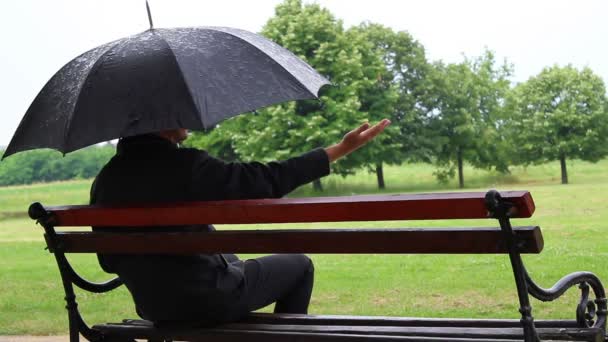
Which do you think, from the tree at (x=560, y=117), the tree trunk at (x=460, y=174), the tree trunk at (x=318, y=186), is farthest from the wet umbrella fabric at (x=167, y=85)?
the tree at (x=560, y=117)

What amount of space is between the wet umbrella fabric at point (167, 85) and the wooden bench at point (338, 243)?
0.31 meters

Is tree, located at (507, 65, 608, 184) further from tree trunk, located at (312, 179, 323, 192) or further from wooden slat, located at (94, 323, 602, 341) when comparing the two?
wooden slat, located at (94, 323, 602, 341)

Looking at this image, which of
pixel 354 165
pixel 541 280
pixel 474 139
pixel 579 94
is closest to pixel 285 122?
pixel 354 165

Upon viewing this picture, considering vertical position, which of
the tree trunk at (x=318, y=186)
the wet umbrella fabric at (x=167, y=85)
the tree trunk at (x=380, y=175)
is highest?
the wet umbrella fabric at (x=167, y=85)

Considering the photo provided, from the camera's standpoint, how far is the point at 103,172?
386 cm

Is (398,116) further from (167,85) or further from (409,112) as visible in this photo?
(167,85)

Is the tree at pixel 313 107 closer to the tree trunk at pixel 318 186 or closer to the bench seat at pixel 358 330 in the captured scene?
the tree trunk at pixel 318 186

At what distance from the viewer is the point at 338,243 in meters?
3.22

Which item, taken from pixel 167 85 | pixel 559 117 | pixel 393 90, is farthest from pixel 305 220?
pixel 559 117

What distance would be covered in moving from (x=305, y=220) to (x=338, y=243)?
0.14 meters

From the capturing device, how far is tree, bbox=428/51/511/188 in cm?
6544

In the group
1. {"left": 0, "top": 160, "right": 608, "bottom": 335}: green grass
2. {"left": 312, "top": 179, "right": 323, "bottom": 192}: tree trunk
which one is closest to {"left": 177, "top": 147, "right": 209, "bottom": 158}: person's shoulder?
{"left": 0, "top": 160, "right": 608, "bottom": 335}: green grass

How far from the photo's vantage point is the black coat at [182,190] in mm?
3580

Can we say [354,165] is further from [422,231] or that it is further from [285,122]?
[422,231]
